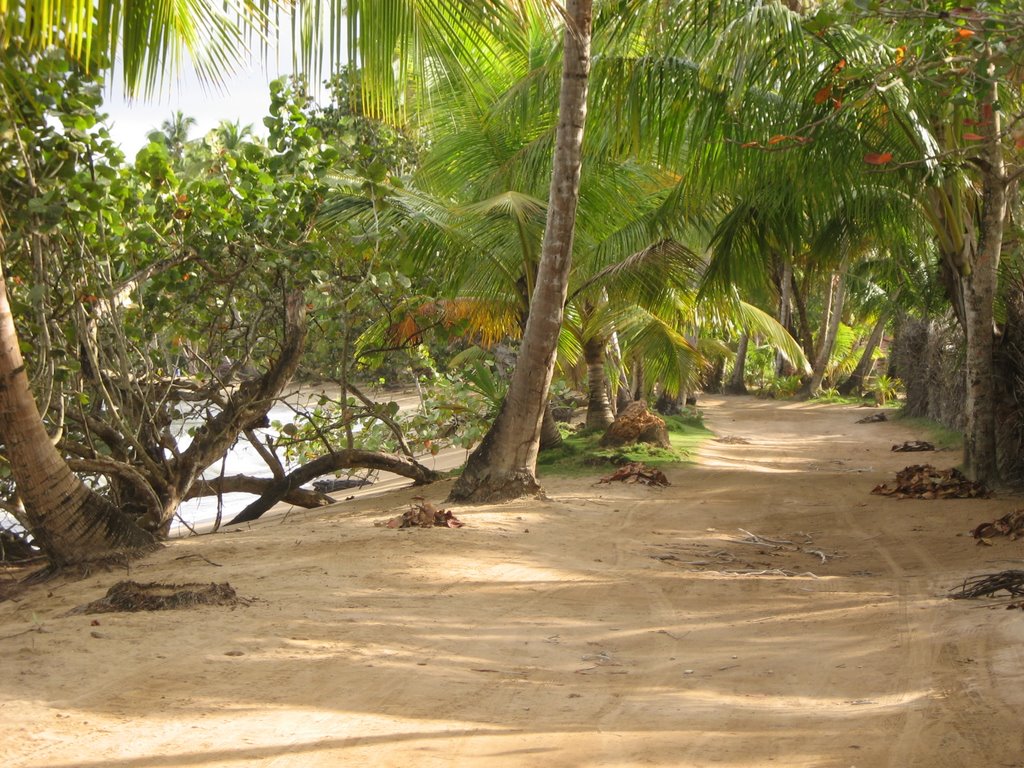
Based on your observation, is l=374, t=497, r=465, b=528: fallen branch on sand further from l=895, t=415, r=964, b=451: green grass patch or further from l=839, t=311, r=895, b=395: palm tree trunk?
l=839, t=311, r=895, b=395: palm tree trunk

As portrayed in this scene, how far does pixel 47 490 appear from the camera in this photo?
6668mm

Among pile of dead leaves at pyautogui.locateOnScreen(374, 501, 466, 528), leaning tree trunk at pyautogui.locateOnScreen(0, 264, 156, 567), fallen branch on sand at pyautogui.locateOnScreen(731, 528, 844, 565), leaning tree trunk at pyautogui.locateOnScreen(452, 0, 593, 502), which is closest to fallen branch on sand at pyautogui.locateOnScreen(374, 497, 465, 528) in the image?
pile of dead leaves at pyautogui.locateOnScreen(374, 501, 466, 528)

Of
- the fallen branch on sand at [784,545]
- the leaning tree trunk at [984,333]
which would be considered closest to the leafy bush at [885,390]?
the leaning tree trunk at [984,333]

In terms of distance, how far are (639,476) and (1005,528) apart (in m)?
4.63

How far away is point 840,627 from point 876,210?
6.80 m

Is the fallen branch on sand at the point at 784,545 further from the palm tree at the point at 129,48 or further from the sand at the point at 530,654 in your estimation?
the palm tree at the point at 129,48

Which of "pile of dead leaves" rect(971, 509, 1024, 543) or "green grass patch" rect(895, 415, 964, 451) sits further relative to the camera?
"green grass patch" rect(895, 415, 964, 451)

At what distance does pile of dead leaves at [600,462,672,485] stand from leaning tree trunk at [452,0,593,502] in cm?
224

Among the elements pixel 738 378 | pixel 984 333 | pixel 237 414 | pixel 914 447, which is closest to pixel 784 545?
pixel 984 333

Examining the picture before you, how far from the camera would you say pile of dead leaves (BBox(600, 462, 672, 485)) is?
12.1 meters

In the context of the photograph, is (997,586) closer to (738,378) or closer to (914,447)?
(914,447)

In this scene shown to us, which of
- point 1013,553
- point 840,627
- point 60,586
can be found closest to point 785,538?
→ point 1013,553

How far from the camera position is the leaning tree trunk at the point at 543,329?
369 inches

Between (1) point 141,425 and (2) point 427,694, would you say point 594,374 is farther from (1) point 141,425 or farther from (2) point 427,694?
(2) point 427,694
